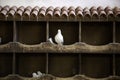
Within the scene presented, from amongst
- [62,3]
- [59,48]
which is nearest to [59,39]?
[59,48]

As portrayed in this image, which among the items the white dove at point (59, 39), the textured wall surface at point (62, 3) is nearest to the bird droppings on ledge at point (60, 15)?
the white dove at point (59, 39)

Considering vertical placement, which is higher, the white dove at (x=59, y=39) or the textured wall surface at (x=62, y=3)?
the textured wall surface at (x=62, y=3)

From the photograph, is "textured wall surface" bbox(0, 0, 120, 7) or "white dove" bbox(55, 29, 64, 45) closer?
"white dove" bbox(55, 29, 64, 45)

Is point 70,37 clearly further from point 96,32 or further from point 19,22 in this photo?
point 19,22

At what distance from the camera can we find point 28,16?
12.0 ft

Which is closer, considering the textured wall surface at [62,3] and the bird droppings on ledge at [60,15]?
the bird droppings on ledge at [60,15]

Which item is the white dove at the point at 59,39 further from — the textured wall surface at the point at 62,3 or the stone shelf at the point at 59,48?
the textured wall surface at the point at 62,3

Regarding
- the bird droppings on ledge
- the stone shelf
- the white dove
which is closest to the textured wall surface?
the bird droppings on ledge

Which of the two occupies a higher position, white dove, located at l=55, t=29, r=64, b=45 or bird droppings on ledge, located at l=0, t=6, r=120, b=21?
bird droppings on ledge, located at l=0, t=6, r=120, b=21

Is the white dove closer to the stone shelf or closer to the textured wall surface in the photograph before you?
the stone shelf

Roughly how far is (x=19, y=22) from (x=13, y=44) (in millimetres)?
→ 324

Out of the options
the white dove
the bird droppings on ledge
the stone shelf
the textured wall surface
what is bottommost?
the stone shelf

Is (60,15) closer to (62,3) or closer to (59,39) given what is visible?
(59,39)

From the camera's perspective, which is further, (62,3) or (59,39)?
(62,3)
